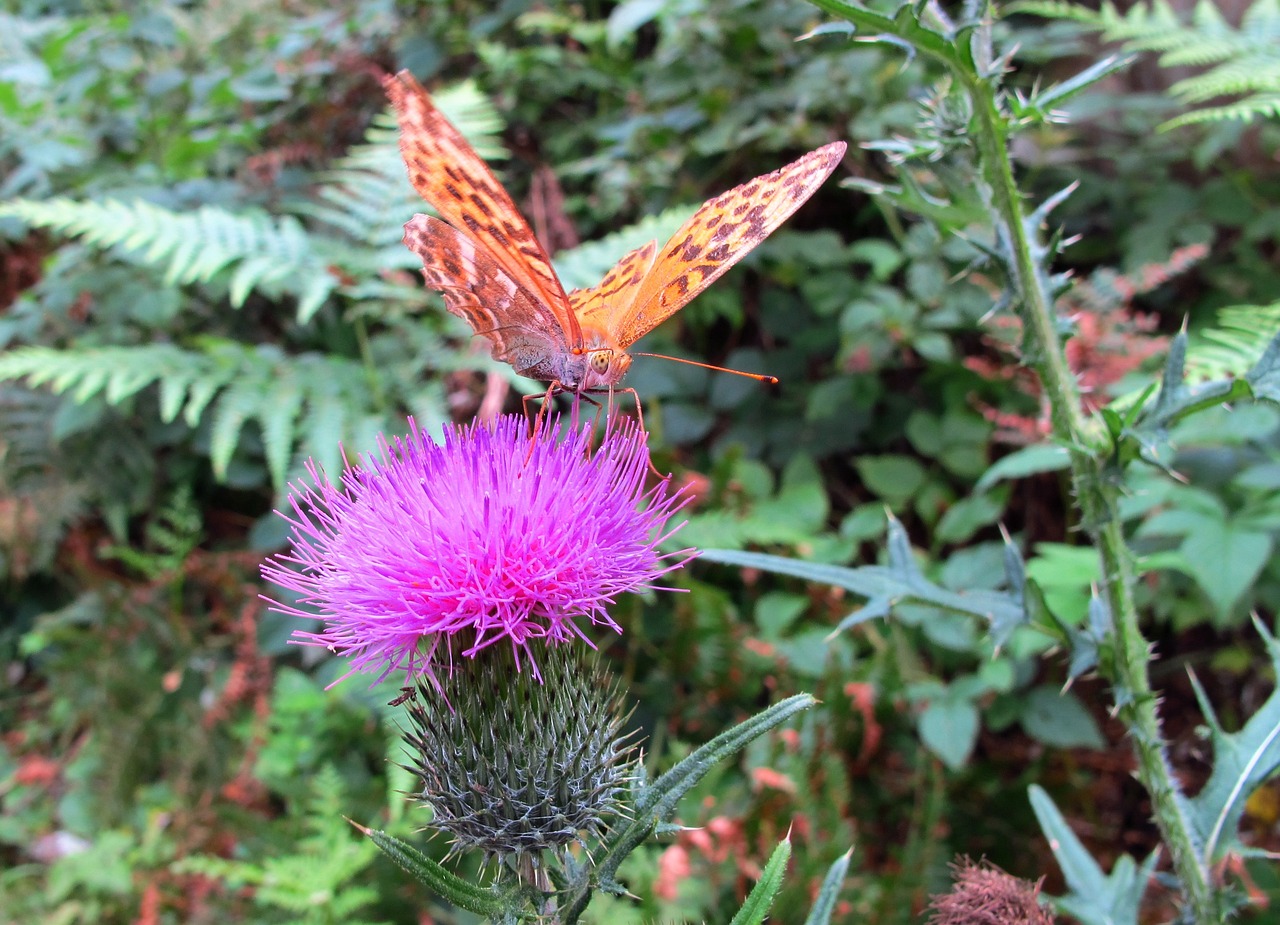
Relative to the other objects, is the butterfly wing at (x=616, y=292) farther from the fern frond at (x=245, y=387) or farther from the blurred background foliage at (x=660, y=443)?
the fern frond at (x=245, y=387)

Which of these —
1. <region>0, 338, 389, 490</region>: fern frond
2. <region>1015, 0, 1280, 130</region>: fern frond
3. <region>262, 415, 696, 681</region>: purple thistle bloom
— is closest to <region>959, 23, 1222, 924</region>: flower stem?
<region>262, 415, 696, 681</region>: purple thistle bloom

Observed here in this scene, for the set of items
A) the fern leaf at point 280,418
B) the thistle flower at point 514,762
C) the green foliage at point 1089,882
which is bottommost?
the green foliage at point 1089,882

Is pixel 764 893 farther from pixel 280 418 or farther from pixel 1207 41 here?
pixel 1207 41

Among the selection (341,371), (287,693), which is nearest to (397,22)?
(341,371)

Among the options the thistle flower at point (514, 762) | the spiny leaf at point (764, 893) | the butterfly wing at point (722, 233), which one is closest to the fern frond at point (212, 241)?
the butterfly wing at point (722, 233)

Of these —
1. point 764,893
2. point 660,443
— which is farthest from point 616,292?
point 660,443

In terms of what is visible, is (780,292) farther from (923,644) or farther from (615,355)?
(615,355)
